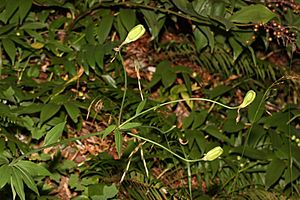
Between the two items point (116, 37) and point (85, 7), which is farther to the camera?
point (116, 37)

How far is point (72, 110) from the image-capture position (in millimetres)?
2008

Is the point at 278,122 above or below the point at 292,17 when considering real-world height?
below

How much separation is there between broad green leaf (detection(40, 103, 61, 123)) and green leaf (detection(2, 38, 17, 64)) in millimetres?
256

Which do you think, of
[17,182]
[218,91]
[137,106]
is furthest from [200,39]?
[17,182]

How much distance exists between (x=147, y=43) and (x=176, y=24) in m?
0.18

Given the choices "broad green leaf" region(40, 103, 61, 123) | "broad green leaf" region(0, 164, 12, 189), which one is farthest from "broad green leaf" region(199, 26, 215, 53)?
"broad green leaf" region(0, 164, 12, 189)

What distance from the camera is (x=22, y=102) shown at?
211cm

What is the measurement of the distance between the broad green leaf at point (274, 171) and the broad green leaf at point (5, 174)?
1.11 m

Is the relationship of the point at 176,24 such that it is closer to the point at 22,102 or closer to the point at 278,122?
the point at 278,122

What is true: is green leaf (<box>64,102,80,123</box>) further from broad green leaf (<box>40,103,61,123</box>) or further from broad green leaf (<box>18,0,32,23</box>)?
broad green leaf (<box>18,0,32,23</box>)

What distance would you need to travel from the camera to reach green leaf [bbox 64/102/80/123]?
6.52 feet

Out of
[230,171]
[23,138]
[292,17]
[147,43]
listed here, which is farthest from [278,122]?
[23,138]

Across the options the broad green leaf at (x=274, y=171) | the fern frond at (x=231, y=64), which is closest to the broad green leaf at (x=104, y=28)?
the fern frond at (x=231, y=64)

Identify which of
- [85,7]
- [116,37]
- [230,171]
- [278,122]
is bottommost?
[230,171]
